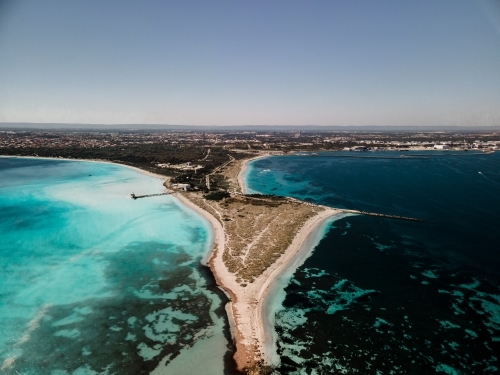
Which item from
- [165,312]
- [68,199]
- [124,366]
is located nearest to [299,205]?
[165,312]

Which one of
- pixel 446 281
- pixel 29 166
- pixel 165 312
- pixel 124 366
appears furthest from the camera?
pixel 29 166

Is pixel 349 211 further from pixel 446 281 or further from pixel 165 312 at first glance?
pixel 165 312

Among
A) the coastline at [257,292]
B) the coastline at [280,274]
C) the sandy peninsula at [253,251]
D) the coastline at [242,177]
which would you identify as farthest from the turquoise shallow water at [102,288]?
the coastline at [242,177]

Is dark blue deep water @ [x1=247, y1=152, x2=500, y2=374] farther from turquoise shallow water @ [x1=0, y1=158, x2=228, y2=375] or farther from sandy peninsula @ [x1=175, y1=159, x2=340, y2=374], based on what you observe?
turquoise shallow water @ [x1=0, y1=158, x2=228, y2=375]

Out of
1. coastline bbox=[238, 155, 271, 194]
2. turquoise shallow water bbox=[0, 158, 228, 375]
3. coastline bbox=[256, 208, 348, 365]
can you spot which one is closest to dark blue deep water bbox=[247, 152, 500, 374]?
coastline bbox=[256, 208, 348, 365]

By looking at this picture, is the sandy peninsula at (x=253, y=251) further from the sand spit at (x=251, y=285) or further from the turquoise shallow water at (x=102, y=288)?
the turquoise shallow water at (x=102, y=288)

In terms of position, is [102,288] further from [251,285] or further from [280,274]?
[280,274]
